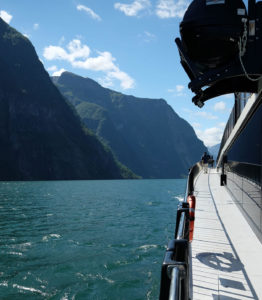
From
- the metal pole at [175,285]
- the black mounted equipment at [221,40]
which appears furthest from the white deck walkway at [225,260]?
the black mounted equipment at [221,40]

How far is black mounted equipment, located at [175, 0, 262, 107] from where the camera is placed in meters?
4.60

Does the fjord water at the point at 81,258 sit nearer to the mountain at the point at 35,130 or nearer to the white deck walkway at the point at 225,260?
the white deck walkway at the point at 225,260

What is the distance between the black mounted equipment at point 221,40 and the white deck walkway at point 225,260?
335cm

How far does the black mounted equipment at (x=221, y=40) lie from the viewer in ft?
15.1

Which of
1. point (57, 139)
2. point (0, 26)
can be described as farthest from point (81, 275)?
point (0, 26)

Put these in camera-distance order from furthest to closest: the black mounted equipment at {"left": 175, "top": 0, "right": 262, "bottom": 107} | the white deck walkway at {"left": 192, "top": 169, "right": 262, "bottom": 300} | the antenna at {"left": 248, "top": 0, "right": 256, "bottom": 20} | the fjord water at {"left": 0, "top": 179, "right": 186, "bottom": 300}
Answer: the fjord water at {"left": 0, "top": 179, "right": 186, "bottom": 300}
the white deck walkway at {"left": 192, "top": 169, "right": 262, "bottom": 300}
the antenna at {"left": 248, "top": 0, "right": 256, "bottom": 20}
the black mounted equipment at {"left": 175, "top": 0, "right": 262, "bottom": 107}

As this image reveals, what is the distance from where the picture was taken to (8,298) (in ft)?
31.5

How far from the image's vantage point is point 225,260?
6.58 metres

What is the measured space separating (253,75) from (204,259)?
3.96 meters

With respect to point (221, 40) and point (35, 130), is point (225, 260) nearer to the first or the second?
point (221, 40)

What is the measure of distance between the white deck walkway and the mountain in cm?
13275

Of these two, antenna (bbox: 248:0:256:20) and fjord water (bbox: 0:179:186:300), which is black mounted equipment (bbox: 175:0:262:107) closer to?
antenna (bbox: 248:0:256:20)

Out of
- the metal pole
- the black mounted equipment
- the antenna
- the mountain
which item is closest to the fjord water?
the black mounted equipment

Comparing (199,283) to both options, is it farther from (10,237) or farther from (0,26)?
(0,26)
